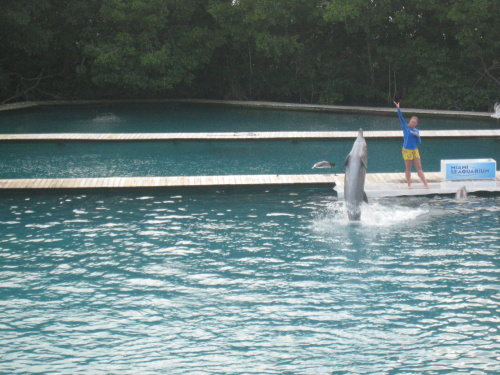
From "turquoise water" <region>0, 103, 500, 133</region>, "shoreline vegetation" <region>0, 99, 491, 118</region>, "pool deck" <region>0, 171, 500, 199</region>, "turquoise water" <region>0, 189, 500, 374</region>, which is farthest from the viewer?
"shoreline vegetation" <region>0, 99, 491, 118</region>

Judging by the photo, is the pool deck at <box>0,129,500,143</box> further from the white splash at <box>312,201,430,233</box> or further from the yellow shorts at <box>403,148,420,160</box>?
the white splash at <box>312,201,430,233</box>

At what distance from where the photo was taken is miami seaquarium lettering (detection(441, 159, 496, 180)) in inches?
435

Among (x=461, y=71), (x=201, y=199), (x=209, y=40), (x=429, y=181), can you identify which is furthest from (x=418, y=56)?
(x=201, y=199)

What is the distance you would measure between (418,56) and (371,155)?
36.0ft

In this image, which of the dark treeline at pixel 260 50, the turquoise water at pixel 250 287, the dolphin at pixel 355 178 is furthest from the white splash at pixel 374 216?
the dark treeline at pixel 260 50

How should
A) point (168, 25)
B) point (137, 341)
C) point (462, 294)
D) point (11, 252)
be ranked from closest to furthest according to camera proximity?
point (137, 341), point (462, 294), point (11, 252), point (168, 25)

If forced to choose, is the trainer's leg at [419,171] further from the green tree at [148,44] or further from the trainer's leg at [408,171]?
the green tree at [148,44]

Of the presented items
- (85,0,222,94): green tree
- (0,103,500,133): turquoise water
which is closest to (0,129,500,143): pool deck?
(0,103,500,133): turquoise water

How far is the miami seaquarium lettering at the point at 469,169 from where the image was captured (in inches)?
435

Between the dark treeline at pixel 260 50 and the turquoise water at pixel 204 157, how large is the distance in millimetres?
8128

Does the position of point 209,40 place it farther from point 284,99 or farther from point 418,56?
point 418,56

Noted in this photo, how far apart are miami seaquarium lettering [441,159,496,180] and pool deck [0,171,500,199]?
→ 0.10 m

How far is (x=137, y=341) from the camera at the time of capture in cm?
601

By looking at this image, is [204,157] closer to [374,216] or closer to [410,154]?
[410,154]
